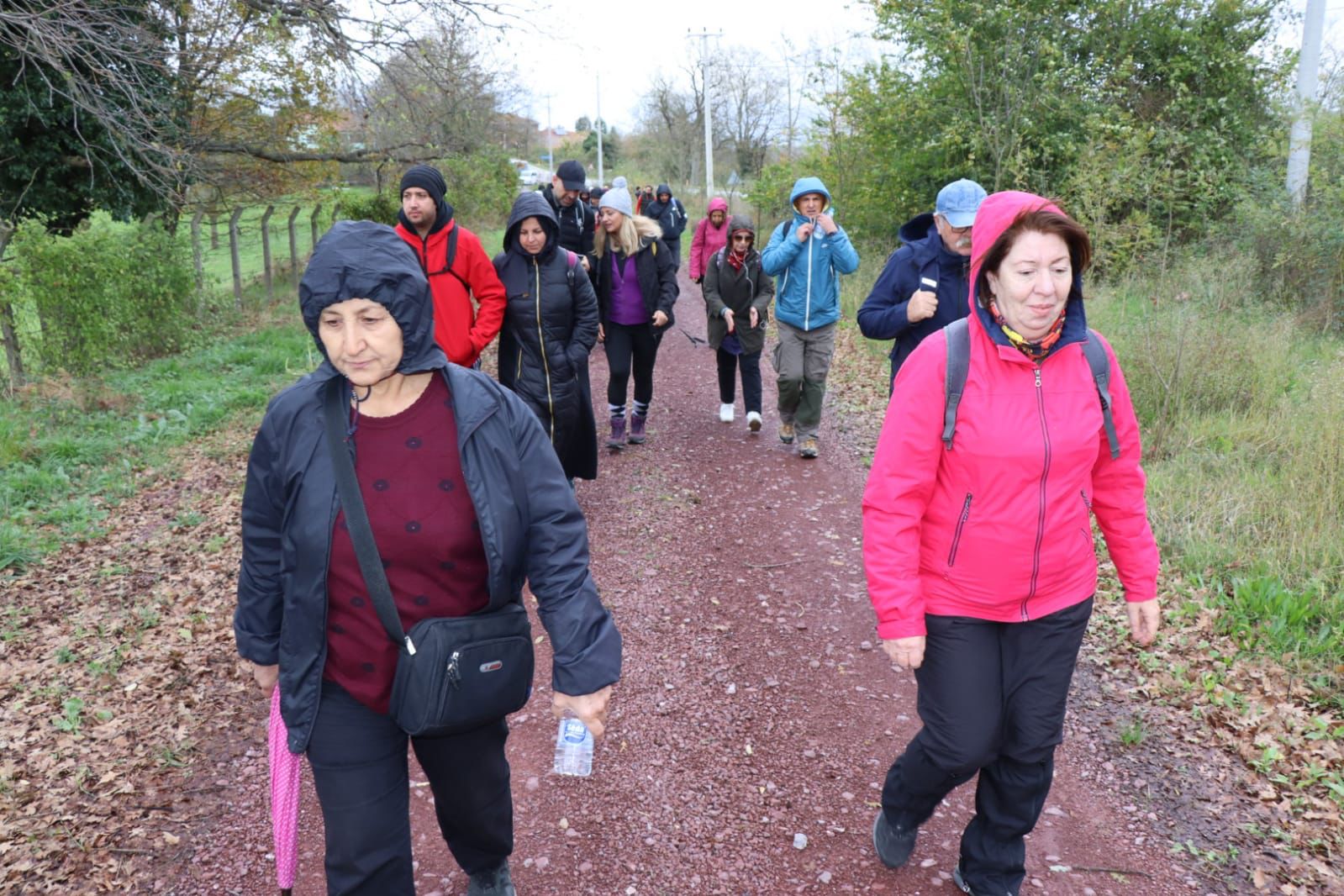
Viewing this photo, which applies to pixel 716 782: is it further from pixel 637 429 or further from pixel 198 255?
pixel 198 255

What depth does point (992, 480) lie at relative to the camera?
8.62ft

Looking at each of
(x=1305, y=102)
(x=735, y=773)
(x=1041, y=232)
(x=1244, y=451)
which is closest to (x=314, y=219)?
(x=1305, y=102)

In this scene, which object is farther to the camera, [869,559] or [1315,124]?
[1315,124]

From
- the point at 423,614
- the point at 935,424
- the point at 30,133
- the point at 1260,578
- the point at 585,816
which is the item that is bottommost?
the point at 585,816

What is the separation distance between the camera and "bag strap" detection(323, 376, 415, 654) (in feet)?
7.52

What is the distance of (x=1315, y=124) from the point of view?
36.8ft

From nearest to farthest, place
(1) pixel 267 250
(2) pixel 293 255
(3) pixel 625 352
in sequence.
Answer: (3) pixel 625 352 < (1) pixel 267 250 < (2) pixel 293 255

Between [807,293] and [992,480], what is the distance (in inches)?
207

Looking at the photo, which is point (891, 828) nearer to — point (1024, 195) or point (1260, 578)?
point (1024, 195)

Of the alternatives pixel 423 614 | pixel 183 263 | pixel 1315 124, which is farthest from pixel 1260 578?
pixel 183 263

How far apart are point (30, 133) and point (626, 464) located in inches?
301

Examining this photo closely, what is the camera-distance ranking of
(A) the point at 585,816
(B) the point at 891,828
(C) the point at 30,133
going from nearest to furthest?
(B) the point at 891,828, (A) the point at 585,816, (C) the point at 30,133

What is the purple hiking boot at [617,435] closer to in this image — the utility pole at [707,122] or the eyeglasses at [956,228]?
the eyeglasses at [956,228]

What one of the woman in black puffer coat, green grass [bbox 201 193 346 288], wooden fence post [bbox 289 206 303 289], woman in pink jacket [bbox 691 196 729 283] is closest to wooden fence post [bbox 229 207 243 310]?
green grass [bbox 201 193 346 288]
